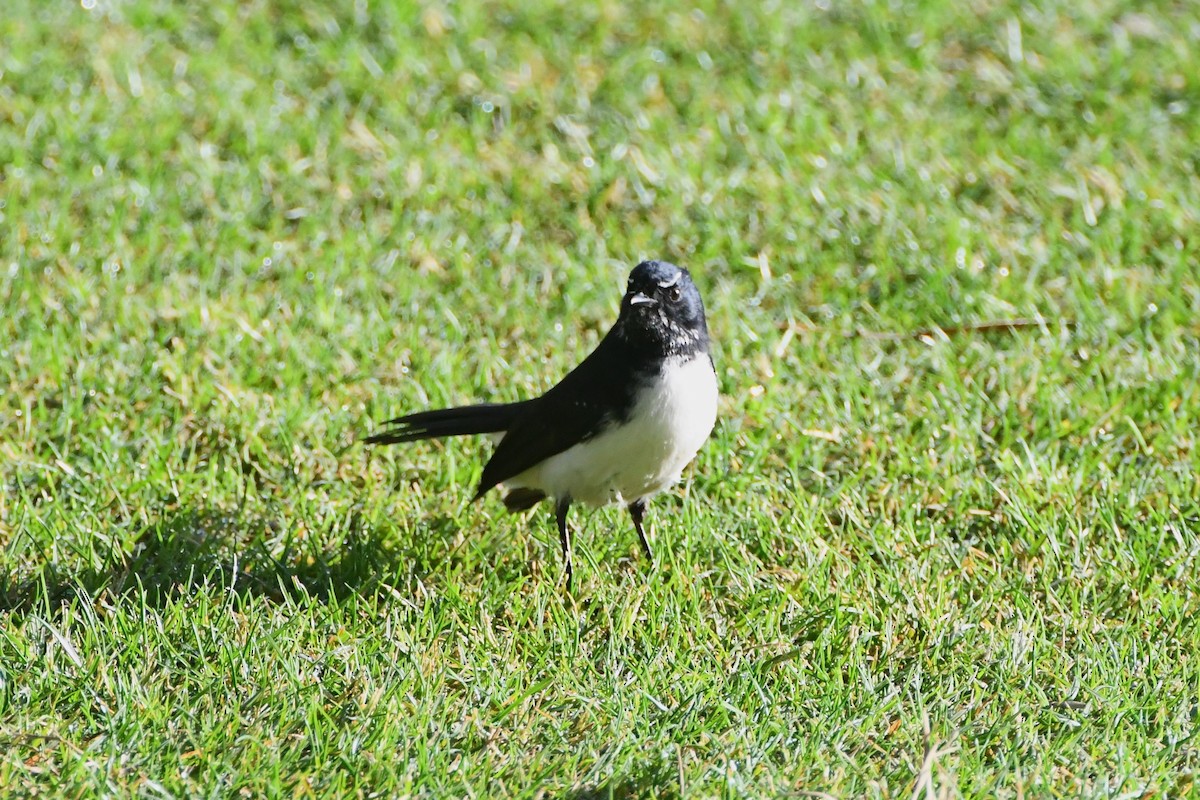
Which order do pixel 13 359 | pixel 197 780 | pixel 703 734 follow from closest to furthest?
1. pixel 197 780
2. pixel 703 734
3. pixel 13 359

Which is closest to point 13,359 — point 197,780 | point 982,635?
point 197,780

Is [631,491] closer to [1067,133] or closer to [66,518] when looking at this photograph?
[66,518]

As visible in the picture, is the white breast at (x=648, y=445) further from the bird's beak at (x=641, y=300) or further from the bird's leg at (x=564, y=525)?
the bird's beak at (x=641, y=300)

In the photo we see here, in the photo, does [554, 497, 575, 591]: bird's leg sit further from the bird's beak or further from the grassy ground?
the bird's beak

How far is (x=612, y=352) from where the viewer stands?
14.6ft

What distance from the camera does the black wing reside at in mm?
4395

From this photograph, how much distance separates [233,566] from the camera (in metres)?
4.49

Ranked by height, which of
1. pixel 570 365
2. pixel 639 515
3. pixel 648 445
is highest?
pixel 648 445

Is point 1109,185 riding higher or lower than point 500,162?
lower

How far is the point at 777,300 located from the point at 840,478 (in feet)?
4.51

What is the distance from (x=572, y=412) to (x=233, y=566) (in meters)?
1.11

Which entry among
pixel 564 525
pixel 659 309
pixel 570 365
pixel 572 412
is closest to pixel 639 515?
pixel 564 525

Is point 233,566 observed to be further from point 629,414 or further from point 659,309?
point 659,309

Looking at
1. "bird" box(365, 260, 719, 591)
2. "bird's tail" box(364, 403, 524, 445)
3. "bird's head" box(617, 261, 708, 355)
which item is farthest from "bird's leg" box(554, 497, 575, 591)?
"bird's head" box(617, 261, 708, 355)
